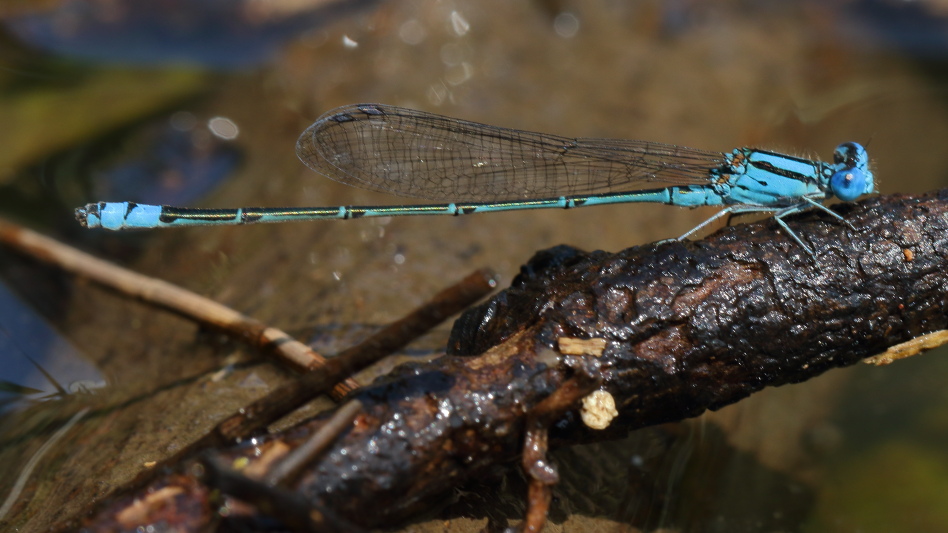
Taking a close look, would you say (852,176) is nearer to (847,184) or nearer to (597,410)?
(847,184)

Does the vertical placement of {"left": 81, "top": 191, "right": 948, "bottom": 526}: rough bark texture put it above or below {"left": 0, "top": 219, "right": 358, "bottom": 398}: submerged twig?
below

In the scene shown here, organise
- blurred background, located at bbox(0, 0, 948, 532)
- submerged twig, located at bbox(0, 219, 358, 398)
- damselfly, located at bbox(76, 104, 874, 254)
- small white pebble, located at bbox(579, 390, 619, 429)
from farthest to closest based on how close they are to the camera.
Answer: damselfly, located at bbox(76, 104, 874, 254) → blurred background, located at bbox(0, 0, 948, 532) → submerged twig, located at bbox(0, 219, 358, 398) → small white pebble, located at bbox(579, 390, 619, 429)

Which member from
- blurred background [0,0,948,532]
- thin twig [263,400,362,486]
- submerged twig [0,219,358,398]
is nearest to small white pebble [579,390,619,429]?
blurred background [0,0,948,532]

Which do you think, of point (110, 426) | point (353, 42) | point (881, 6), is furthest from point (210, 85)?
point (881, 6)

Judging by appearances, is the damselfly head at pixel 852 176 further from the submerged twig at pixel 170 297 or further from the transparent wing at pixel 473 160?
the submerged twig at pixel 170 297

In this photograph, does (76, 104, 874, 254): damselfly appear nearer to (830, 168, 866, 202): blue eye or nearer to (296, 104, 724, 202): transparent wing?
(296, 104, 724, 202): transparent wing

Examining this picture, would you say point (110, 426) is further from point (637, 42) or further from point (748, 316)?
point (637, 42)

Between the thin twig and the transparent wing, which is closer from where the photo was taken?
the thin twig

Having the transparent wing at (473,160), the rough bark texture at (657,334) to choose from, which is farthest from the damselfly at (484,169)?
the rough bark texture at (657,334)
